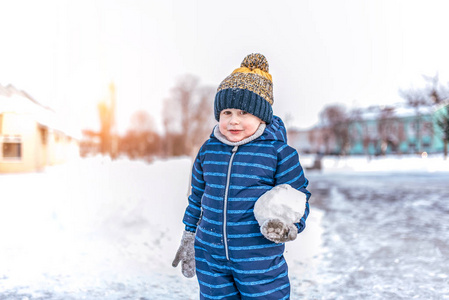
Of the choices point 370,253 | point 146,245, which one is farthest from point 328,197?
point 146,245

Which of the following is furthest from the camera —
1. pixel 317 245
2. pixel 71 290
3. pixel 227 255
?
pixel 317 245

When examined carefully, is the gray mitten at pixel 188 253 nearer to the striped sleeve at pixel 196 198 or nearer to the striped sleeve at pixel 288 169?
the striped sleeve at pixel 196 198

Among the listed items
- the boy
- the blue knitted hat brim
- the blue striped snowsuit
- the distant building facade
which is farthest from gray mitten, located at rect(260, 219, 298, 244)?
the distant building facade

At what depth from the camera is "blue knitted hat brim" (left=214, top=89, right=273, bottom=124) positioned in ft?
5.97

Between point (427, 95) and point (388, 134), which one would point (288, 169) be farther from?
point (388, 134)

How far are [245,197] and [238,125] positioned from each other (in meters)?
0.34

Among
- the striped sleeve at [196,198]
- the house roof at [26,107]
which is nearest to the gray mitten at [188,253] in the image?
the striped sleeve at [196,198]

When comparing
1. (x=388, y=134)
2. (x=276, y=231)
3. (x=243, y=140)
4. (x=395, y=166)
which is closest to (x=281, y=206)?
(x=276, y=231)

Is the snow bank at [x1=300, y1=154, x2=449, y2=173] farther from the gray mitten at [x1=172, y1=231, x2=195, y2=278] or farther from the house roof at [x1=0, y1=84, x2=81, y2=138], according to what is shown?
the gray mitten at [x1=172, y1=231, x2=195, y2=278]

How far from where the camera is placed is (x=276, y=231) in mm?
1632

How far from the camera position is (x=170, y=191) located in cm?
704

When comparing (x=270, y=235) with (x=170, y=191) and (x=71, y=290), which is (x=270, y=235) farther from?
(x=170, y=191)

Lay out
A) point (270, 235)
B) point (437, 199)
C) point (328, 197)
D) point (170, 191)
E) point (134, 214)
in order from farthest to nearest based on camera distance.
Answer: point (328, 197) < point (437, 199) < point (170, 191) < point (134, 214) < point (270, 235)

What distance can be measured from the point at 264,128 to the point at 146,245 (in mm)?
3400
